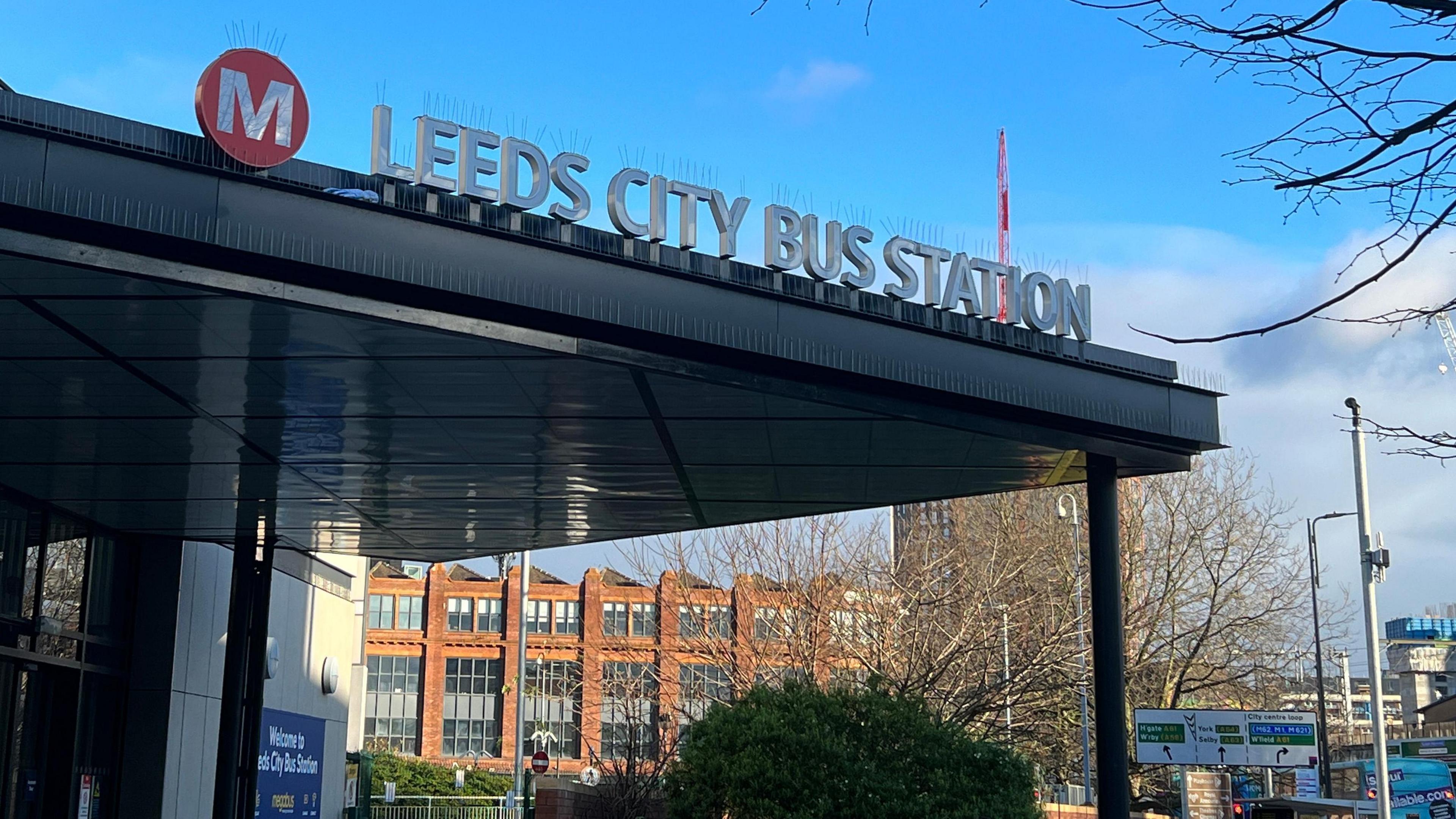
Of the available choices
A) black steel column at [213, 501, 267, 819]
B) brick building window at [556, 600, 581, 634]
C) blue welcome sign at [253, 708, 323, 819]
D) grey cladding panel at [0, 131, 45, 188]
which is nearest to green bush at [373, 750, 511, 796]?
brick building window at [556, 600, 581, 634]

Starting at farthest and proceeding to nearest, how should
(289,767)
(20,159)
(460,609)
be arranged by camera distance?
1. (460,609)
2. (289,767)
3. (20,159)

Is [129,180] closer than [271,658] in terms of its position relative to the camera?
Yes

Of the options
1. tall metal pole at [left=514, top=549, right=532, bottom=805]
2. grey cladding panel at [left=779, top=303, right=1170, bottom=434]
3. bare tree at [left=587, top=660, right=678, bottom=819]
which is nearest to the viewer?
grey cladding panel at [left=779, top=303, right=1170, bottom=434]

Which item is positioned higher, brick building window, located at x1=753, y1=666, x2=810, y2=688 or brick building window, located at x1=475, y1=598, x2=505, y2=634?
brick building window, located at x1=475, y1=598, x2=505, y2=634

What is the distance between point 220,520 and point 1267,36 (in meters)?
16.2

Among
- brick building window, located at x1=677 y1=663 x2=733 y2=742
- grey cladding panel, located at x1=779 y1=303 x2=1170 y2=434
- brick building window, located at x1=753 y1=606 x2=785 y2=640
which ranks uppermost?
grey cladding panel, located at x1=779 y1=303 x2=1170 y2=434

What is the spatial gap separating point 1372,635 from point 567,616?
2667 inches

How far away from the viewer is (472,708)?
295 ft

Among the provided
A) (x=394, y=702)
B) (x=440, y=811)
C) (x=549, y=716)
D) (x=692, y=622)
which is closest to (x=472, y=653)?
(x=394, y=702)

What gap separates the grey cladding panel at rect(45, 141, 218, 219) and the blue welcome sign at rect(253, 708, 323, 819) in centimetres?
1309

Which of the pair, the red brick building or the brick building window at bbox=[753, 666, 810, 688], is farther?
the red brick building

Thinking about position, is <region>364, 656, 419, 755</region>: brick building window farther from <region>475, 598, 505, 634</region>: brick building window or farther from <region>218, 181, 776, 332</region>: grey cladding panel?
<region>218, 181, 776, 332</region>: grey cladding panel

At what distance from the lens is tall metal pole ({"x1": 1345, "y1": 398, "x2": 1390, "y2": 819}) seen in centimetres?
2636

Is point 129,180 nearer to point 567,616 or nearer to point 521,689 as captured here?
point 521,689
